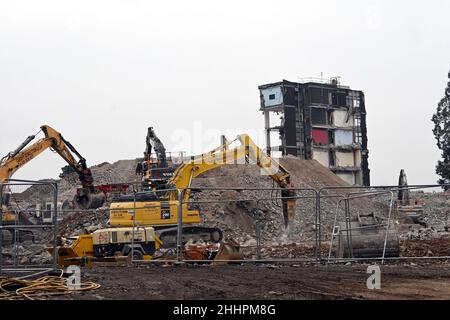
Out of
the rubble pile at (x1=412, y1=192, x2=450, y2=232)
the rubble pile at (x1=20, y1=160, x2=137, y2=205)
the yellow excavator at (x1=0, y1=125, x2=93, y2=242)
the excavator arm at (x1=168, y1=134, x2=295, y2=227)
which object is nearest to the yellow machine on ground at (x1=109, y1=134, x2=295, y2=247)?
the excavator arm at (x1=168, y1=134, x2=295, y2=227)

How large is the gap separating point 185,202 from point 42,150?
59.1ft

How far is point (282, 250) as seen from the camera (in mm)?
24500

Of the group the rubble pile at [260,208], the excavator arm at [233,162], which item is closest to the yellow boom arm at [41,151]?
the rubble pile at [260,208]

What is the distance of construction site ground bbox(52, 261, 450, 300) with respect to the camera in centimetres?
1032

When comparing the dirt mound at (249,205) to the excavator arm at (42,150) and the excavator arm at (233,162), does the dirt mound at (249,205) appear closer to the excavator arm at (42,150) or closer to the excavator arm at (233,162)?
the excavator arm at (233,162)

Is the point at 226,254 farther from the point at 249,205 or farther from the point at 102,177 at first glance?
the point at 102,177

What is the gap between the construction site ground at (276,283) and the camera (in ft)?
33.9

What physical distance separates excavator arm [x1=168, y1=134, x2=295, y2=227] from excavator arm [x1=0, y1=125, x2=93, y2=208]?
8103mm

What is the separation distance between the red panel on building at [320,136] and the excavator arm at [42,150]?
38.4 m

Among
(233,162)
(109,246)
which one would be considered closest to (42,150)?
(233,162)

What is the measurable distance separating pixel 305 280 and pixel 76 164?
87.8 ft

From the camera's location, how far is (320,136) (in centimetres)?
7356

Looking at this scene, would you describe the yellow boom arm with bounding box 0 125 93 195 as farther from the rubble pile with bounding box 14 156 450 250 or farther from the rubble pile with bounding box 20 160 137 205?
the rubble pile with bounding box 20 160 137 205

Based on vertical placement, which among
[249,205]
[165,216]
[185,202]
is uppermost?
[249,205]
